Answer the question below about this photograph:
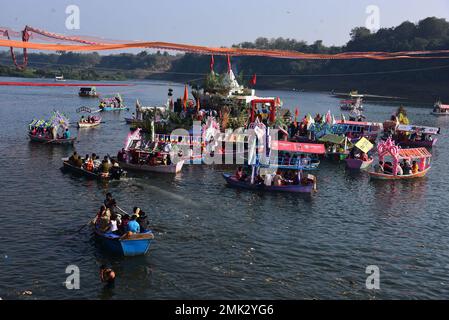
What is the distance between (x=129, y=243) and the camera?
2583 centimetres

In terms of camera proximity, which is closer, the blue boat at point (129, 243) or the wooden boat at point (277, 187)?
the blue boat at point (129, 243)

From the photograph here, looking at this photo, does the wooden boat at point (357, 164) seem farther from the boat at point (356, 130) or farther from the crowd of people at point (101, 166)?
the crowd of people at point (101, 166)

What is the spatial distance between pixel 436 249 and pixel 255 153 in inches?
684

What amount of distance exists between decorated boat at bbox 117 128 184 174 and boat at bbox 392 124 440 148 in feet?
125

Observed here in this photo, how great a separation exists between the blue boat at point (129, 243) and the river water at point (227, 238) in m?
0.46

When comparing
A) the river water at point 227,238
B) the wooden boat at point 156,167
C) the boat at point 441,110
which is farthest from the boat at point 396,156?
the boat at point 441,110

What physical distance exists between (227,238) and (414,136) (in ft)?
169

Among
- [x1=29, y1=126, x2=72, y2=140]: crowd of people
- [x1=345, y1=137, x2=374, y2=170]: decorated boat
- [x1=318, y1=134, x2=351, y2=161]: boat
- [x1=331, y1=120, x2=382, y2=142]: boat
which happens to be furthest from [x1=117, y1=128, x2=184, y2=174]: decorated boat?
[x1=331, y1=120, x2=382, y2=142]: boat

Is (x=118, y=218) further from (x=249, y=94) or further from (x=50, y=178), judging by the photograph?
(x=249, y=94)

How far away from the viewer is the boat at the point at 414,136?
70312 mm

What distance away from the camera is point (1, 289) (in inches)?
875

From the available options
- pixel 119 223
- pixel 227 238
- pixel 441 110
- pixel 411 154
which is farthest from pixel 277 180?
pixel 441 110

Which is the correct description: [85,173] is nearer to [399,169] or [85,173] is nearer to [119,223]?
[119,223]

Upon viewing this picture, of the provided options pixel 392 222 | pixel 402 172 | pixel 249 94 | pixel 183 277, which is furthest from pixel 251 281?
pixel 249 94
